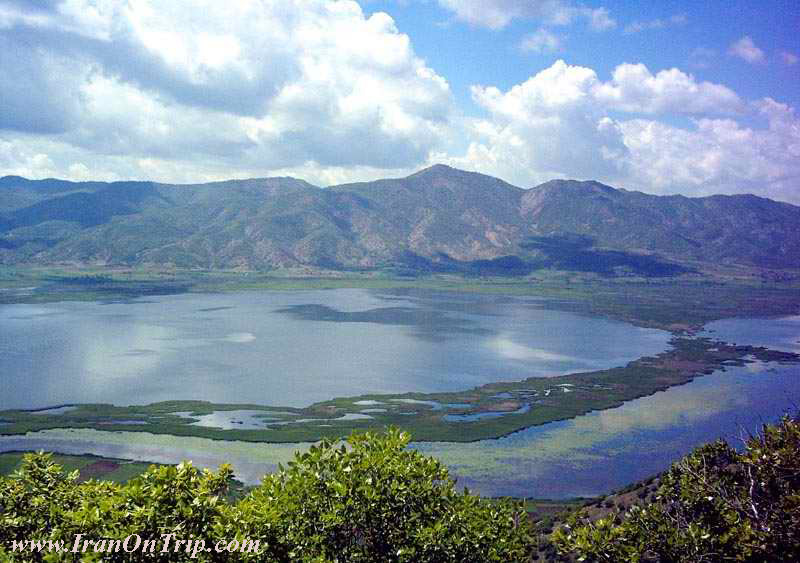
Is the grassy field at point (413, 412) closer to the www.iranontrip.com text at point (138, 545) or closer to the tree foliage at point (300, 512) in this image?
the tree foliage at point (300, 512)

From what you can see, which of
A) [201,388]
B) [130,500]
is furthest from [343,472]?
[201,388]

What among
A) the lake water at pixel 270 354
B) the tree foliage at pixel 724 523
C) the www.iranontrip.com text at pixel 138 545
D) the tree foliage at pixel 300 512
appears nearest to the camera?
the www.iranontrip.com text at pixel 138 545

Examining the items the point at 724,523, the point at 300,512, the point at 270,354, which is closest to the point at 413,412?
the point at 270,354

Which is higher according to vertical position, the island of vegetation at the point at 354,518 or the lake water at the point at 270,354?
the island of vegetation at the point at 354,518

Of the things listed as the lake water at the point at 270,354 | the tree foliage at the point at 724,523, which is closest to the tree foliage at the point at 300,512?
the tree foliage at the point at 724,523

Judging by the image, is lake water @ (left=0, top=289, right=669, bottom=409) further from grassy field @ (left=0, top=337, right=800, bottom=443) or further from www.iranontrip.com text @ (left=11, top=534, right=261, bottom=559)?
www.iranontrip.com text @ (left=11, top=534, right=261, bottom=559)
